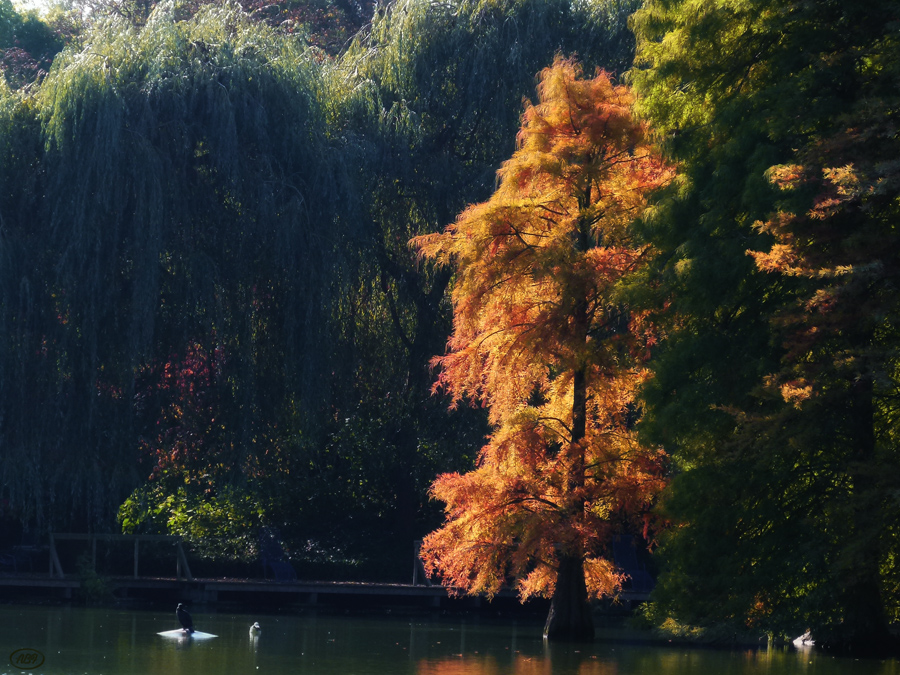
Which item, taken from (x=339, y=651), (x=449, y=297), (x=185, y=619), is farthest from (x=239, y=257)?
(x=339, y=651)

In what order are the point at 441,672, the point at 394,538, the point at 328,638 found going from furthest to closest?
the point at 394,538, the point at 328,638, the point at 441,672

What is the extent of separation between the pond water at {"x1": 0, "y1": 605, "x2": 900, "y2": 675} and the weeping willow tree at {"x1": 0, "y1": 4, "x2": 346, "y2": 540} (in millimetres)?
2706

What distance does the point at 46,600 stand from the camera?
20938 mm

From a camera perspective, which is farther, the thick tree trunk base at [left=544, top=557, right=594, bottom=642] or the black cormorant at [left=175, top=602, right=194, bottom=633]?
the thick tree trunk base at [left=544, top=557, right=594, bottom=642]

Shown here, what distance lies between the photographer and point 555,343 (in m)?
16.9

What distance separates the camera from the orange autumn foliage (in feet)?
54.2

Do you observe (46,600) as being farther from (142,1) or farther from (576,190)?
(142,1)

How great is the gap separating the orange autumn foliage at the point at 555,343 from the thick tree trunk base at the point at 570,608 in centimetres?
17

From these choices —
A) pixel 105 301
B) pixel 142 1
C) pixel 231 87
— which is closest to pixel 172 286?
pixel 105 301

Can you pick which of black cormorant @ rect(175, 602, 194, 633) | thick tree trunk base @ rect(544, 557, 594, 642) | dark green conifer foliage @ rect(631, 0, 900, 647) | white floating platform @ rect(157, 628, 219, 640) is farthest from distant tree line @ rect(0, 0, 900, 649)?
black cormorant @ rect(175, 602, 194, 633)

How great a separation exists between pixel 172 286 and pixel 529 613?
351 inches

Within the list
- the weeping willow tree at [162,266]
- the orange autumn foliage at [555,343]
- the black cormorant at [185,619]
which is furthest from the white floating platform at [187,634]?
the weeping willow tree at [162,266]

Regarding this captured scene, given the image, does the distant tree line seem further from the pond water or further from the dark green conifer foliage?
the pond water

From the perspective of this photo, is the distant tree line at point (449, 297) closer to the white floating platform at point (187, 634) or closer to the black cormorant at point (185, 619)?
the white floating platform at point (187, 634)
